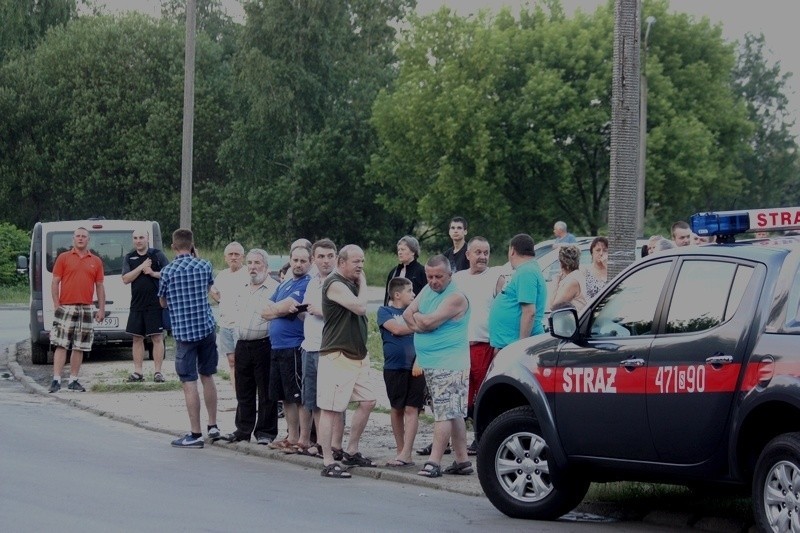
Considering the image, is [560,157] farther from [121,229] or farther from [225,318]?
[225,318]

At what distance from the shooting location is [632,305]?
8.63 meters

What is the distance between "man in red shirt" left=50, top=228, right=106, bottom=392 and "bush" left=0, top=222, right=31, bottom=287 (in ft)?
89.6

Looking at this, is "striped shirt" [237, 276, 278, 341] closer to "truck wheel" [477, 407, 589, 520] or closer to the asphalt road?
the asphalt road

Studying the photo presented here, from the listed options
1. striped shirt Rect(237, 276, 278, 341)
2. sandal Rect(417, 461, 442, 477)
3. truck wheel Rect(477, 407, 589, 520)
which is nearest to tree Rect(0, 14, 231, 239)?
striped shirt Rect(237, 276, 278, 341)

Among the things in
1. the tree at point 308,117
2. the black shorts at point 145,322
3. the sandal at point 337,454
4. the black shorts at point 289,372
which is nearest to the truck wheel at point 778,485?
the sandal at point 337,454

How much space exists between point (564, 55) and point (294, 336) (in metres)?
43.9

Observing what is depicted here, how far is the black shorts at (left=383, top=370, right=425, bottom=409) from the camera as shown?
451 inches

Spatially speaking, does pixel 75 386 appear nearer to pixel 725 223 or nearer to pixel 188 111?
pixel 188 111

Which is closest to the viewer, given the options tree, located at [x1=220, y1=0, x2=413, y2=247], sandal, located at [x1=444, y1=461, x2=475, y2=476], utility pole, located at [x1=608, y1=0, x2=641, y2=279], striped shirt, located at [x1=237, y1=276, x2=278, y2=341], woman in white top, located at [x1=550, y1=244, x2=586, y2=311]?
sandal, located at [x1=444, y1=461, x2=475, y2=476]

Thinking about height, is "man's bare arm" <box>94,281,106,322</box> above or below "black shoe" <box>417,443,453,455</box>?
above

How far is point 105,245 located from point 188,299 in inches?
369

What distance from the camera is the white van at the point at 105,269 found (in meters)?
21.3

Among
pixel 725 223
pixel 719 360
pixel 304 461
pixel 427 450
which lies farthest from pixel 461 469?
pixel 719 360

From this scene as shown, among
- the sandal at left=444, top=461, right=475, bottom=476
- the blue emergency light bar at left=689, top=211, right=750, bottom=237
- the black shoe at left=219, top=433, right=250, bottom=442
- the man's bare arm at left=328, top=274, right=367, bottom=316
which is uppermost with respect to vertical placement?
the blue emergency light bar at left=689, top=211, right=750, bottom=237
